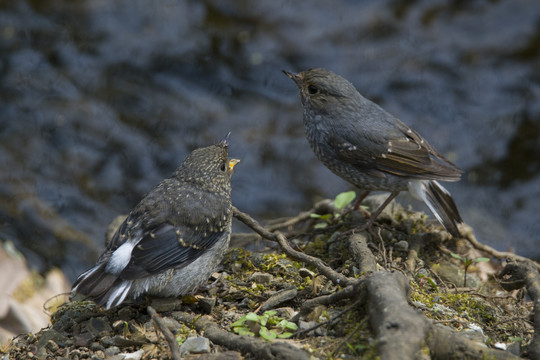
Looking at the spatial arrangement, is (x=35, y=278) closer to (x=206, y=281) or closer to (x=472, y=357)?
(x=206, y=281)

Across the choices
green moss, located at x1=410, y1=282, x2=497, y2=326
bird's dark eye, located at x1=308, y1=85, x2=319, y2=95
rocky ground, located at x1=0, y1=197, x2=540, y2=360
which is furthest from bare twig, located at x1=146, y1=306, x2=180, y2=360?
bird's dark eye, located at x1=308, y1=85, x2=319, y2=95

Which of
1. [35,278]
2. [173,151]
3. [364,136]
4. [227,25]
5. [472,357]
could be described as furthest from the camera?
[227,25]

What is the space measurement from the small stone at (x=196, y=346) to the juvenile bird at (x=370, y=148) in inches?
83.1

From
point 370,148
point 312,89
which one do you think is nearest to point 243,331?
point 370,148

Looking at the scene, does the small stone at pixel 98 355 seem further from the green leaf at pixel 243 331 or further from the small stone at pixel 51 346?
the green leaf at pixel 243 331

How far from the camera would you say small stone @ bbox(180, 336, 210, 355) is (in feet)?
11.9

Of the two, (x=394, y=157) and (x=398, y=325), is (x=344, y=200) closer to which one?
(x=394, y=157)

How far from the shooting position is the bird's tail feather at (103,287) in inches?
152

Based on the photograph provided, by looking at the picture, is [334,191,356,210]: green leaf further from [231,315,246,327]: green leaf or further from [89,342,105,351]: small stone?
[89,342,105,351]: small stone

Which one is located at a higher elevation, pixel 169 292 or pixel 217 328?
pixel 169 292

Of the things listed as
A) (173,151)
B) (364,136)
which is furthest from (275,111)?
(364,136)

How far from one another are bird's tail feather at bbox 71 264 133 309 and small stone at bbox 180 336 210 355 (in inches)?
20.9

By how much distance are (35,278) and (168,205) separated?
11.3 feet

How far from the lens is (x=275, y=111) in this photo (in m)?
9.50
